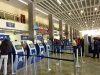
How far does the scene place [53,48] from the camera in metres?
11.6

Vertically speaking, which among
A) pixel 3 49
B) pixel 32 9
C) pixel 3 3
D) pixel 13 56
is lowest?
pixel 13 56

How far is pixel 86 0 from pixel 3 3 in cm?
850

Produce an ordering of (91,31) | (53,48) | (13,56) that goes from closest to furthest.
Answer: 1. (13,56)
2. (53,48)
3. (91,31)

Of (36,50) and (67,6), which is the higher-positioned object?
(67,6)

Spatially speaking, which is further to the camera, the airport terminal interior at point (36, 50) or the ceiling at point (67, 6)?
the ceiling at point (67, 6)

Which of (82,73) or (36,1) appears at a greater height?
(36,1)

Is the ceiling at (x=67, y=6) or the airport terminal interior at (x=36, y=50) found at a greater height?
the ceiling at (x=67, y=6)

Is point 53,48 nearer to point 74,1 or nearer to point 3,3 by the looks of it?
point 74,1

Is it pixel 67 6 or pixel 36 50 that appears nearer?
pixel 36 50

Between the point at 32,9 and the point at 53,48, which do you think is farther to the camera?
the point at 53,48

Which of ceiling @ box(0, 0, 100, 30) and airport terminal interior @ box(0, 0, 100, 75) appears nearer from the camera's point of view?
airport terminal interior @ box(0, 0, 100, 75)

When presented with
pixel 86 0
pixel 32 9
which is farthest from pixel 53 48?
pixel 86 0

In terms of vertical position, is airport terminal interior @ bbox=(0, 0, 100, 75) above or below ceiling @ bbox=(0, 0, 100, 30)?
below

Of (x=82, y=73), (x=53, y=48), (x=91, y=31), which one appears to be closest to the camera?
(x=82, y=73)
